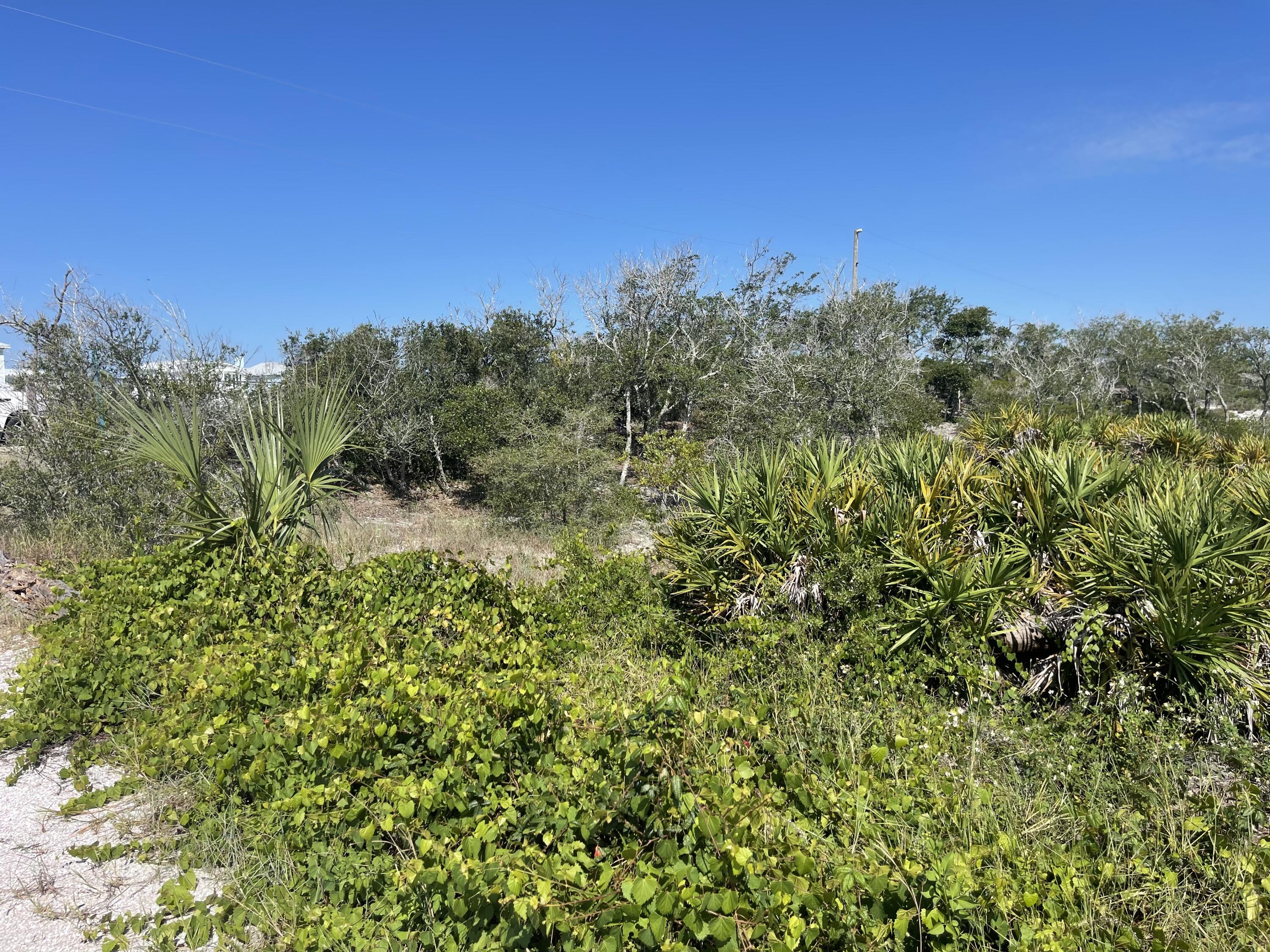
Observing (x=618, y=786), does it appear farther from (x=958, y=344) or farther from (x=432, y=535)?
(x=958, y=344)

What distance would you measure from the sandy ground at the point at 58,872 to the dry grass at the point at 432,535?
8.08 ft

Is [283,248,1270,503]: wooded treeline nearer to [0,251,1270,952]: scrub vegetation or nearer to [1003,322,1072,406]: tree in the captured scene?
[1003,322,1072,406]: tree

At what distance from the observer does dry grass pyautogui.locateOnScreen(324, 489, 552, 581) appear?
8.47 metres

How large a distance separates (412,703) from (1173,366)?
33.9 m

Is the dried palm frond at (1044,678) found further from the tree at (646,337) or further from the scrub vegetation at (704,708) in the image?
the tree at (646,337)

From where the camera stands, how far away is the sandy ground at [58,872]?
7.96ft

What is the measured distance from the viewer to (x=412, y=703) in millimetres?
2863

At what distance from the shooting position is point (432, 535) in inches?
472

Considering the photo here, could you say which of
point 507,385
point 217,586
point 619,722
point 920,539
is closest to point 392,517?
point 507,385

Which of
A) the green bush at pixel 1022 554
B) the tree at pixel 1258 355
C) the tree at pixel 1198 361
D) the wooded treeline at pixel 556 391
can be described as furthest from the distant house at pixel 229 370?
the tree at pixel 1258 355

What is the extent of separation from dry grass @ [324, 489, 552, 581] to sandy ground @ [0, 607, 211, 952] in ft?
8.08

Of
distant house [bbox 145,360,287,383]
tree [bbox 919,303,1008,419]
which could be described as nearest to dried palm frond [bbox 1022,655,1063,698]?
distant house [bbox 145,360,287,383]

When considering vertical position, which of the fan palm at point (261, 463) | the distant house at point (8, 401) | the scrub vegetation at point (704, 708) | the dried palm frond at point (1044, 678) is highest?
the distant house at point (8, 401)

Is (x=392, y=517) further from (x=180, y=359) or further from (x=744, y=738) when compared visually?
(x=744, y=738)
